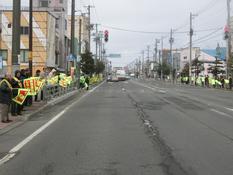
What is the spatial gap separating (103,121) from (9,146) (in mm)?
6311

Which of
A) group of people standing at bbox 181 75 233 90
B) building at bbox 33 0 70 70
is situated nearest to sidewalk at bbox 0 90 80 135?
group of people standing at bbox 181 75 233 90

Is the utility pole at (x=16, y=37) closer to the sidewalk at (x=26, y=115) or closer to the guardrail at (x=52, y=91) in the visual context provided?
the sidewalk at (x=26, y=115)

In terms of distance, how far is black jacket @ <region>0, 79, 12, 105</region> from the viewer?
1767 cm

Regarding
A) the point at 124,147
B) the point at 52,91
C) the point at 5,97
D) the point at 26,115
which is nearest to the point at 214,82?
the point at 52,91

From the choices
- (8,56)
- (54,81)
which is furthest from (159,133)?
(8,56)

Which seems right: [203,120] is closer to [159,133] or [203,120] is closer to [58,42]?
[159,133]

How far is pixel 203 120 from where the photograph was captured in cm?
1942

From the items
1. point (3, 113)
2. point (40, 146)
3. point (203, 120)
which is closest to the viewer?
point (40, 146)

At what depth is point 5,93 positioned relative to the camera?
17859mm

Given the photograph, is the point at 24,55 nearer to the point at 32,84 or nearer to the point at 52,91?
the point at 52,91

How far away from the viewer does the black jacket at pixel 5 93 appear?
17.7m

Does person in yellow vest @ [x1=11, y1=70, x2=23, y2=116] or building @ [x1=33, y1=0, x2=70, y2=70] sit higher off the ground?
building @ [x1=33, y1=0, x2=70, y2=70]

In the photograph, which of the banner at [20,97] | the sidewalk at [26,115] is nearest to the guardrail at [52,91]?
the sidewalk at [26,115]

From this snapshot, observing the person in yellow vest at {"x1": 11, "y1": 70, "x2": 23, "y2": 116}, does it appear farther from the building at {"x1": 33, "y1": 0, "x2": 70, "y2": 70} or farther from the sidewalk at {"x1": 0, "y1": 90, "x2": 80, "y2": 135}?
the building at {"x1": 33, "y1": 0, "x2": 70, "y2": 70}
